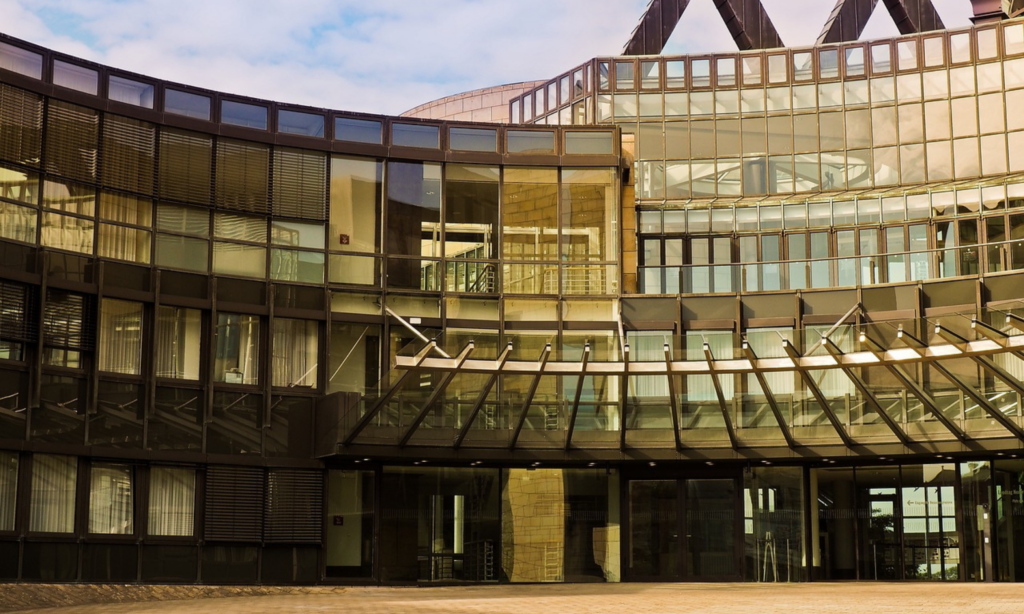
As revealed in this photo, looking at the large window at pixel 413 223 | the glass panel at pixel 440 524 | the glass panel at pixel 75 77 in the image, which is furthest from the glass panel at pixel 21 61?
the glass panel at pixel 440 524

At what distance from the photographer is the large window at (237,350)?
2753 centimetres

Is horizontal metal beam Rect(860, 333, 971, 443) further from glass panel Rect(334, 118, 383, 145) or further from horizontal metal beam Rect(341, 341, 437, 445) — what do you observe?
glass panel Rect(334, 118, 383, 145)

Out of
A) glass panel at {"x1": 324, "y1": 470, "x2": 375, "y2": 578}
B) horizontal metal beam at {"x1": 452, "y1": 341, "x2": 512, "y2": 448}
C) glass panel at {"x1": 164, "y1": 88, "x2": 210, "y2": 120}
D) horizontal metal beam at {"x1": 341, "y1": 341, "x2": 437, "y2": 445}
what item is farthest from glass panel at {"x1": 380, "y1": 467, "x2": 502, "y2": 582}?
glass panel at {"x1": 164, "y1": 88, "x2": 210, "y2": 120}

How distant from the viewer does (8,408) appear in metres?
24.1

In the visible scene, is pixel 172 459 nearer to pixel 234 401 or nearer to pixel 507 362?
pixel 234 401

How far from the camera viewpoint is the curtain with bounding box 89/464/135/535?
2531 cm

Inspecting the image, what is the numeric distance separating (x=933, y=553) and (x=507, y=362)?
1053cm

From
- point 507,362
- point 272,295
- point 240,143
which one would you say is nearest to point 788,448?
point 507,362

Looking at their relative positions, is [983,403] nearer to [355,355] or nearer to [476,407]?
[476,407]

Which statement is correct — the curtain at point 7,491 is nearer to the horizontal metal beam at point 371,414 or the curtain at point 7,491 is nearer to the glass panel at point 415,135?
the horizontal metal beam at point 371,414

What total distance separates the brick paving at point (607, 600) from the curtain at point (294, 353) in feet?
14.5

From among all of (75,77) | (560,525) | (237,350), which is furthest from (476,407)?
(75,77)

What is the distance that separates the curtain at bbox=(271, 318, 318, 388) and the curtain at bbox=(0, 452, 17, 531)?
18.7ft

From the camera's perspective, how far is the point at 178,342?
27.1 meters
